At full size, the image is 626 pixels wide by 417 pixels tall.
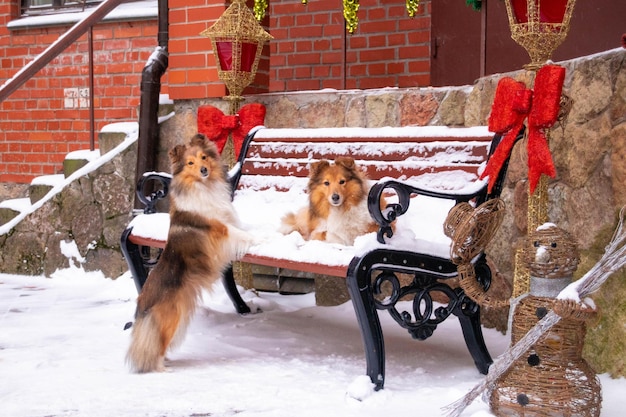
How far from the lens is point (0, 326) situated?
4.70m

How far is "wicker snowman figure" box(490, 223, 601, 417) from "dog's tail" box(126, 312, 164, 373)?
153 centimetres

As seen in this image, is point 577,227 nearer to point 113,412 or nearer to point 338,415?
point 338,415

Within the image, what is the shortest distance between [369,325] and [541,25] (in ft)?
4.52

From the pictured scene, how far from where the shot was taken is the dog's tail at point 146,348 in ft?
11.7

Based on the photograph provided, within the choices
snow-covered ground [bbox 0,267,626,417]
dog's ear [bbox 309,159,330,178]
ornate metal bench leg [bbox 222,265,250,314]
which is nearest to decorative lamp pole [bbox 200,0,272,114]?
ornate metal bench leg [bbox 222,265,250,314]

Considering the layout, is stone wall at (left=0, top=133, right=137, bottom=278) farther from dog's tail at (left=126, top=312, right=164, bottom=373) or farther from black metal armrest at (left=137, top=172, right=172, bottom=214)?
dog's tail at (left=126, top=312, right=164, bottom=373)

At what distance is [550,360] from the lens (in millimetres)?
2770

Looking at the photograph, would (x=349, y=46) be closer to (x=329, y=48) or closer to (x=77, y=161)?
(x=329, y=48)

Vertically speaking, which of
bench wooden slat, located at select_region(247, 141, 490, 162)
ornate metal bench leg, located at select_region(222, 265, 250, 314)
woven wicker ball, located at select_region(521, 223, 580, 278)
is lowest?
ornate metal bench leg, located at select_region(222, 265, 250, 314)

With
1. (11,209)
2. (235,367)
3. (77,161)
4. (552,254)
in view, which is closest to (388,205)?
(552,254)

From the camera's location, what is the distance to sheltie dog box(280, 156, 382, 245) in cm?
365

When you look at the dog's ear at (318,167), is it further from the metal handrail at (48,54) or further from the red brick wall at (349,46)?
the metal handrail at (48,54)

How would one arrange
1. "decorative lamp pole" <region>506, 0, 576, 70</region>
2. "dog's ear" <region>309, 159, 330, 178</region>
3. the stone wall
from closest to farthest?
1. "decorative lamp pole" <region>506, 0, 576, 70</region>
2. "dog's ear" <region>309, 159, 330, 178</region>
3. the stone wall

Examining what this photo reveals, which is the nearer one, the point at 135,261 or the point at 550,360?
the point at 550,360
